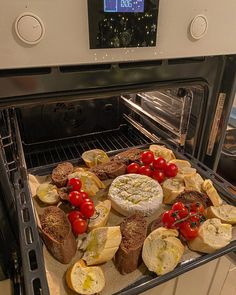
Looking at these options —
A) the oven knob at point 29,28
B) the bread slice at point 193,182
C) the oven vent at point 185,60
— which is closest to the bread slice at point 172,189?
the bread slice at point 193,182

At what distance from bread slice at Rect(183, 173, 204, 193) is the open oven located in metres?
0.08

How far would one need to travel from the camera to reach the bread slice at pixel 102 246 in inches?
30.3

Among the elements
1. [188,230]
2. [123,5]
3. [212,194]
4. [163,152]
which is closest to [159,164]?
[163,152]

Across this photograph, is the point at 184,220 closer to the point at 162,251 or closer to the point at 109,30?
Result: the point at 162,251

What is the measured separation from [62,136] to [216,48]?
98cm

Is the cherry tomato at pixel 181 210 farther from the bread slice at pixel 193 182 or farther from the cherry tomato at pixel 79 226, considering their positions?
the cherry tomato at pixel 79 226

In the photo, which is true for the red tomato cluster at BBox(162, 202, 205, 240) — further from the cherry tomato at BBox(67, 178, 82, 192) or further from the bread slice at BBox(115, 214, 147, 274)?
the cherry tomato at BBox(67, 178, 82, 192)

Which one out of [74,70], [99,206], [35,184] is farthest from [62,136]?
[74,70]

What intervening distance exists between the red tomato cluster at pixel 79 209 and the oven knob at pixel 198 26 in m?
0.67

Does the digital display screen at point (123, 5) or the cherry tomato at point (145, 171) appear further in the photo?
the cherry tomato at point (145, 171)

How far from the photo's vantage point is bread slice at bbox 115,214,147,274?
0.76 metres

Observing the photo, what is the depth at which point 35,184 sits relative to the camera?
1081 mm

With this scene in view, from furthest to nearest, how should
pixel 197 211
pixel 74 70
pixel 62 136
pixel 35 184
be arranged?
1. pixel 62 136
2. pixel 35 184
3. pixel 197 211
4. pixel 74 70

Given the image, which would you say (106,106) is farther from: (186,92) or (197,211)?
(197,211)
